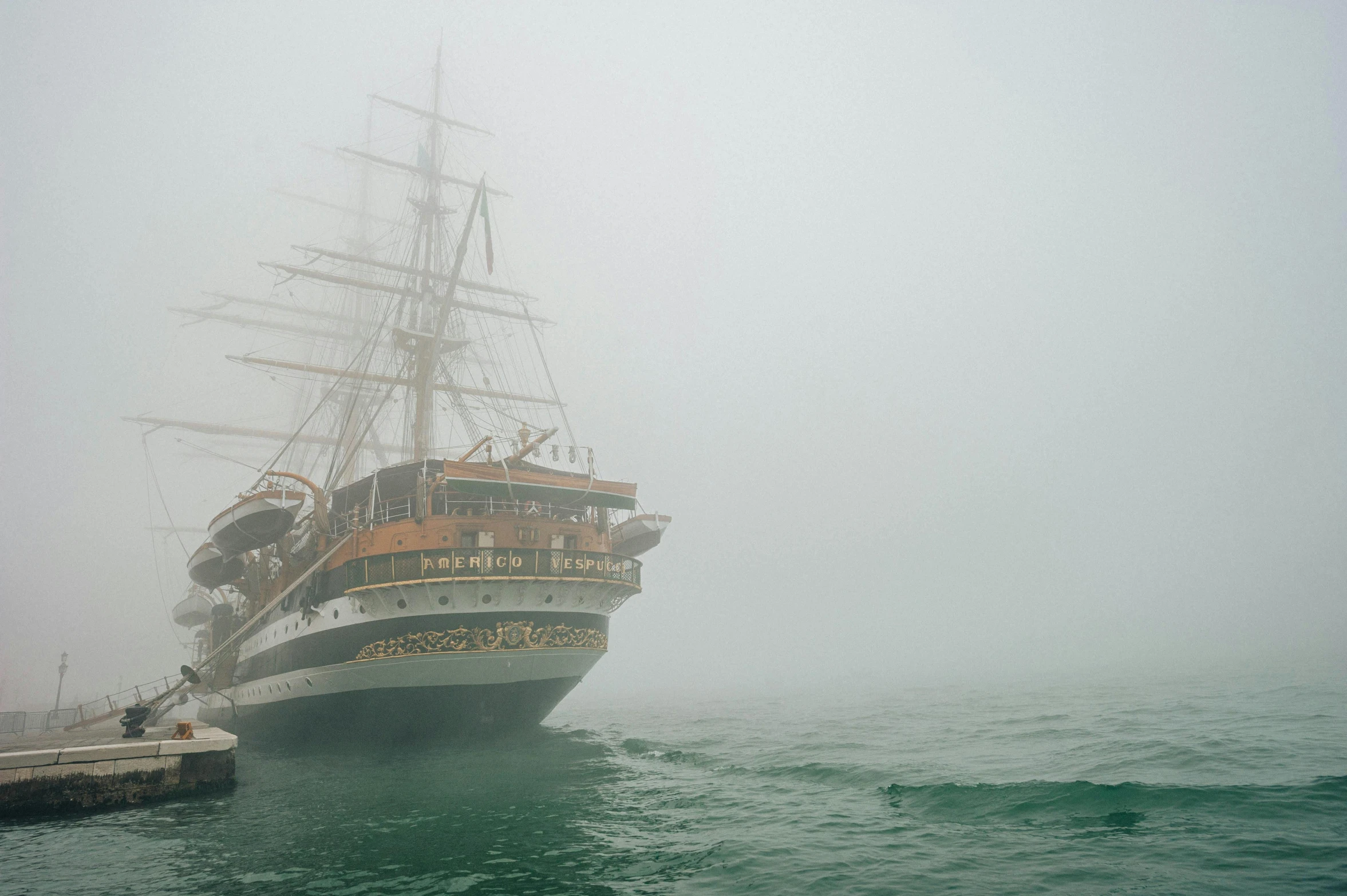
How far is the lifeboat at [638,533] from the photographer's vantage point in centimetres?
3203

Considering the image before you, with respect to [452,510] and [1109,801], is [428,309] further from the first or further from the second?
[1109,801]

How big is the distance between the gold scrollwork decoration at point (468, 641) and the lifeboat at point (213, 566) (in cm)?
1275

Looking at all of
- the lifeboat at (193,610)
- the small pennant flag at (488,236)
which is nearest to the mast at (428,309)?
the small pennant flag at (488,236)

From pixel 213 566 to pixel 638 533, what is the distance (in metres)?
18.6

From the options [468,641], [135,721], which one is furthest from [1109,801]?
[135,721]

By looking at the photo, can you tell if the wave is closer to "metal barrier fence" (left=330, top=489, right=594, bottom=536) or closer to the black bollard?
"metal barrier fence" (left=330, top=489, right=594, bottom=536)

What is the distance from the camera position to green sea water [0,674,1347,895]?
9617 mm

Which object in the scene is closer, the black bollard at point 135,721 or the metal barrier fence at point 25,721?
the black bollard at point 135,721

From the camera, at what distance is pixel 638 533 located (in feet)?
105

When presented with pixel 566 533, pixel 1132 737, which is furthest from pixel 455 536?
pixel 1132 737

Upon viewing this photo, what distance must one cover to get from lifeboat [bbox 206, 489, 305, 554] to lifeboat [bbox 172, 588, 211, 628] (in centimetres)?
2942

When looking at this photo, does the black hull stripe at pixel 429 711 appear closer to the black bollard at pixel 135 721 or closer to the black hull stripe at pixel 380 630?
the black hull stripe at pixel 380 630

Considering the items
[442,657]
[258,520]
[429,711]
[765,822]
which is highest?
[258,520]

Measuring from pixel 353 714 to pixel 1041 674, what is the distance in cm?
7685
